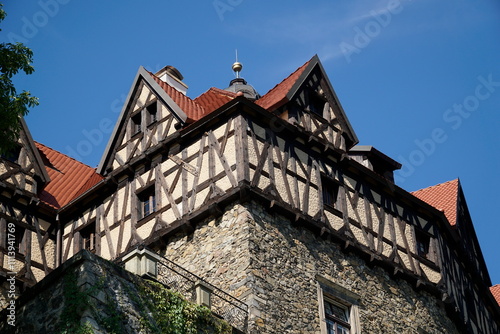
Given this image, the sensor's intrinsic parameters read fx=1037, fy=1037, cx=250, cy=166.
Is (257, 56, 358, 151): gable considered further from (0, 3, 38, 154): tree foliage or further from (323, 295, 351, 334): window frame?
(0, 3, 38, 154): tree foliage

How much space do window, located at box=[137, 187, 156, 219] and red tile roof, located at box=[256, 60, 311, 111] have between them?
399cm

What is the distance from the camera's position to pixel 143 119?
30109 mm

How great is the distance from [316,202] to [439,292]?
499 cm

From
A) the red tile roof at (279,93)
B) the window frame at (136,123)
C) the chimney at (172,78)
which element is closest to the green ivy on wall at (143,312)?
the red tile roof at (279,93)

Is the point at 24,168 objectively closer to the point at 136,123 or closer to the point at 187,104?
the point at 136,123

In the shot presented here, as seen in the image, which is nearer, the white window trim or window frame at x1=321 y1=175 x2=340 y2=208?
the white window trim

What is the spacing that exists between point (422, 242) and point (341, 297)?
5633mm

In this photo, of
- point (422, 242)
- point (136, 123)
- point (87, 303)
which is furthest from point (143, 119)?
point (87, 303)

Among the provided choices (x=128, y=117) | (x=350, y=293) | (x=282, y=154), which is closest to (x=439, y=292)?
(x=350, y=293)

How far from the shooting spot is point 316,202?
27891 millimetres

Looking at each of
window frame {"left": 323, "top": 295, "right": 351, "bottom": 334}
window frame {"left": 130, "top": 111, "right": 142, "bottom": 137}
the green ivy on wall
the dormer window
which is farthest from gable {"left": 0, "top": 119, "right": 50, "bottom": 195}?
the green ivy on wall

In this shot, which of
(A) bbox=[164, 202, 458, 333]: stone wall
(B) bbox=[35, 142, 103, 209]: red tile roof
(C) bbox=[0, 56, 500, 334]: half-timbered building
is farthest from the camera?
(B) bbox=[35, 142, 103, 209]: red tile roof

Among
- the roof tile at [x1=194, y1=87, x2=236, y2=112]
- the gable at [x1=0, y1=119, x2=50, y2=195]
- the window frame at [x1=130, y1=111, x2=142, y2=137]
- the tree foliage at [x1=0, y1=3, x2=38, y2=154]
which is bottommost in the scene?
the tree foliage at [x1=0, y1=3, x2=38, y2=154]

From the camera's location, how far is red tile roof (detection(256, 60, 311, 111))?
94.9 ft
